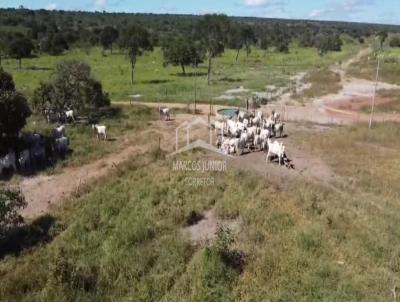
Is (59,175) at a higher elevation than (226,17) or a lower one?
lower

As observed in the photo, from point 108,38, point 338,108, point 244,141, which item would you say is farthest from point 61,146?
point 108,38

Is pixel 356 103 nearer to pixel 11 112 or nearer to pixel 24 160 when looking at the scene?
pixel 11 112

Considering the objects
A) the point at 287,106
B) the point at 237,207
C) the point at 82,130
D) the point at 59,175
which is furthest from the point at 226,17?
the point at 237,207

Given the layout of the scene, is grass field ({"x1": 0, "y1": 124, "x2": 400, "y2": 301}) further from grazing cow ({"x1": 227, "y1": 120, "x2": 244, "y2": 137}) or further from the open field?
grazing cow ({"x1": 227, "y1": 120, "x2": 244, "y2": 137})

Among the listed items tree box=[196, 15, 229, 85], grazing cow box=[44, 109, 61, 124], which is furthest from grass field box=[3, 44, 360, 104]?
grazing cow box=[44, 109, 61, 124]

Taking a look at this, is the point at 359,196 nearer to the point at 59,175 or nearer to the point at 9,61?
the point at 59,175

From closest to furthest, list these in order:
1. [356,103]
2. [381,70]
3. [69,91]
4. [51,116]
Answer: [51,116]
[69,91]
[356,103]
[381,70]
